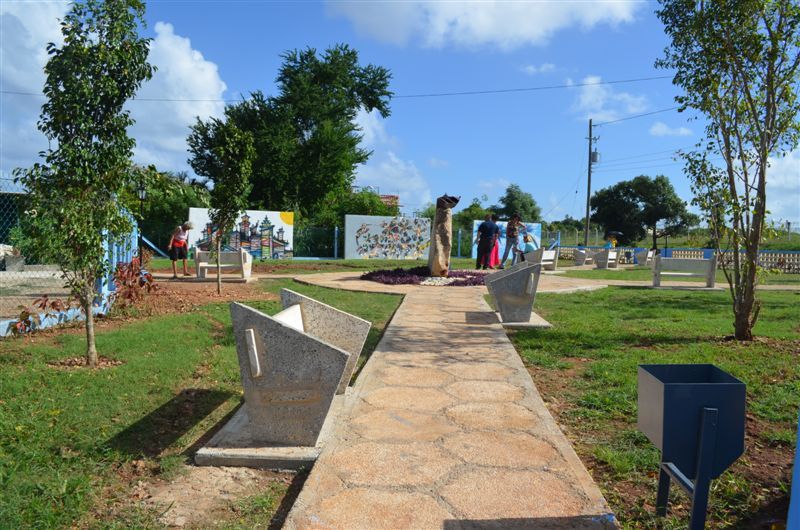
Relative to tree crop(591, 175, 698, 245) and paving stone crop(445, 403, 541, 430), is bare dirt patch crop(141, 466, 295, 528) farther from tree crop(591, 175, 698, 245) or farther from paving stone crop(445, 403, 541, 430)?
tree crop(591, 175, 698, 245)

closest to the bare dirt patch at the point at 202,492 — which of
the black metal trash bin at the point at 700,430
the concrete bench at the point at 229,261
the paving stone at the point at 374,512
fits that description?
the paving stone at the point at 374,512

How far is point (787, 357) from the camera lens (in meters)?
6.13

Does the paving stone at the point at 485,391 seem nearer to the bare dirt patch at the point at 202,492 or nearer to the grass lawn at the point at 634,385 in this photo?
the grass lawn at the point at 634,385

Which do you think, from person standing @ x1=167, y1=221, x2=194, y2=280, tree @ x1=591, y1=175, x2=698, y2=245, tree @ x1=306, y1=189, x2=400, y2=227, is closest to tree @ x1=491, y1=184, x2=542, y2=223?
tree @ x1=591, y1=175, x2=698, y2=245

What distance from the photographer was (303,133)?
40.5m

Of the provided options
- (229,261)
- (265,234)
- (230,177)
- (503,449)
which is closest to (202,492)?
(503,449)

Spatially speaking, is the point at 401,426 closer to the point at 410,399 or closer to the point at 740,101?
the point at 410,399

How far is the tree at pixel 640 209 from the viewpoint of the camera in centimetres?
5125

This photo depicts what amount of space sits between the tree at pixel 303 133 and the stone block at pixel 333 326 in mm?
34603

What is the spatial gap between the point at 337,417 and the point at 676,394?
2286 millimetres

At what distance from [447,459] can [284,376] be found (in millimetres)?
1043

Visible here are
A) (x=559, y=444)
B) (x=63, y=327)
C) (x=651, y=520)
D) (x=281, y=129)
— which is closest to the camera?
(x=651, y=520)

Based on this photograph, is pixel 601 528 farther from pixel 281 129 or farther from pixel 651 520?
pixel 281 129

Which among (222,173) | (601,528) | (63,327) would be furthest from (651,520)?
(222,173)
